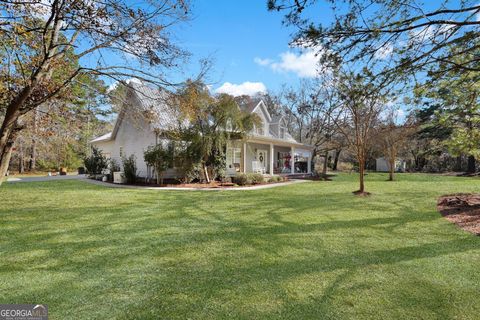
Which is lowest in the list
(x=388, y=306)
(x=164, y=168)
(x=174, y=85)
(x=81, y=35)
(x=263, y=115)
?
(x=388, y=306)

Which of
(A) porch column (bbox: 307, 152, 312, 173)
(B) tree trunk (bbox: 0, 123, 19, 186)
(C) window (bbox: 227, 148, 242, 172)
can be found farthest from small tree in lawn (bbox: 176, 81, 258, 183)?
(A) porch column (bbox: 307, 152, 312, 173)

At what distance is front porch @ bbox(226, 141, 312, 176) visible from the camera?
19.9 m

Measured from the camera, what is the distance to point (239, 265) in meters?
3.94

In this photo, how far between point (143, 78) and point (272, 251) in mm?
4997

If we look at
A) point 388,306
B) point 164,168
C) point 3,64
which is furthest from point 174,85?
point 164,168

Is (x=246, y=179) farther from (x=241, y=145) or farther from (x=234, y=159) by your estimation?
(x=234, y=159)

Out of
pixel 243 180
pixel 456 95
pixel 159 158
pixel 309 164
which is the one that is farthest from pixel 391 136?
pixel 159 158

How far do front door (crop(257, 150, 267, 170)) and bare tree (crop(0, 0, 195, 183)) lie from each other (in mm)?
16647

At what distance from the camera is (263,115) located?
23828mm

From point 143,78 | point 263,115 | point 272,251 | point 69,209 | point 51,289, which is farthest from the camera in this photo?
point 263,115

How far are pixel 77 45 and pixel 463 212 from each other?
427 inches

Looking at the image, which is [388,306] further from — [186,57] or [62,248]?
[186,57]

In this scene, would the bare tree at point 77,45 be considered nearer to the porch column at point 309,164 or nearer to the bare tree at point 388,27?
the bare tree at point 388,27

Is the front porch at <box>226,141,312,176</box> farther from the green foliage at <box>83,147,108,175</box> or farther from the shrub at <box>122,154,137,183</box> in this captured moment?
the green foliage at <box>83,147,108,175</box>
